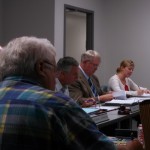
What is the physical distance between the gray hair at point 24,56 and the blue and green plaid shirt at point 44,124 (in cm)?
8

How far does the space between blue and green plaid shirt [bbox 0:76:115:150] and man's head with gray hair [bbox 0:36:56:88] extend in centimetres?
7

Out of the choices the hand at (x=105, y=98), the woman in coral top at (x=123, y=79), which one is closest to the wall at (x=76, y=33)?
the woman in coral top at (x=123, y=79)

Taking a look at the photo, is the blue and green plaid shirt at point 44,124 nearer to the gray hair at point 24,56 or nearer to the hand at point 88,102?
the gray hair at point 24,56

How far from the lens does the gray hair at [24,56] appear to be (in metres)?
1.13

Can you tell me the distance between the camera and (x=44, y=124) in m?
1.03

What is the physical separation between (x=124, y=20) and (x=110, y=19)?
0.30 m

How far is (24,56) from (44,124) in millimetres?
241

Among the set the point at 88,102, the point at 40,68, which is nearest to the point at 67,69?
the point at 88,102

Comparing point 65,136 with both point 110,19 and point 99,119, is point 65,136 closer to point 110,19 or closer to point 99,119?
point 99,119

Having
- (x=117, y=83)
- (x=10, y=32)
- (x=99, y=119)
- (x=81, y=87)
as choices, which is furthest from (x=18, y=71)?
(x=10, y=32)

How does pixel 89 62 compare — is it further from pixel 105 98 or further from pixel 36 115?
pixel 36 115

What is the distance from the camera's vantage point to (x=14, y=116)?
3.47ft

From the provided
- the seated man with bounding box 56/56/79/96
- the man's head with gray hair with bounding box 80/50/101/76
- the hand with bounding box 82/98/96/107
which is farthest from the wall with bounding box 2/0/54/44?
the seated man with bounding box 56/56/79/96

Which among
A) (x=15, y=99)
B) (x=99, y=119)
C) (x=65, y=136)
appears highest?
(x=15, y=99)
